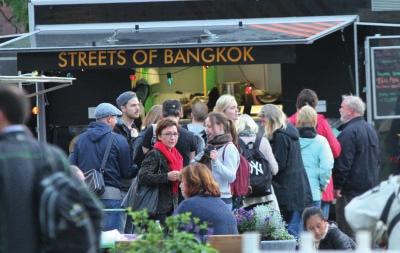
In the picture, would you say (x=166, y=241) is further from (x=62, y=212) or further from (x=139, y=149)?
(x=139, y=149)

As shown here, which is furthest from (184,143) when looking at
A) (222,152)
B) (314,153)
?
(314,153)

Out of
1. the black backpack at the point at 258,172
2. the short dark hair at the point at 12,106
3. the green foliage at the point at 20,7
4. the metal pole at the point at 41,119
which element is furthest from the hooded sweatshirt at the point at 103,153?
the green foliage at the point at 20,7

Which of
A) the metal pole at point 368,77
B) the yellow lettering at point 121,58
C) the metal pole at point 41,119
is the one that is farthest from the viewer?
the metal pole at point 41,119

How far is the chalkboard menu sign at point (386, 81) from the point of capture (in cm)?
1564

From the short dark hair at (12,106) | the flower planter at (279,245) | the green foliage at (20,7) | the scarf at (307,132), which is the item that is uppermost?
the green foliage at (20,7)

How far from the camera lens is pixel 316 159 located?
1275 centimetres

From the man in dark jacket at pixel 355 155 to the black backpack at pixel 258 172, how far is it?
6.10ft

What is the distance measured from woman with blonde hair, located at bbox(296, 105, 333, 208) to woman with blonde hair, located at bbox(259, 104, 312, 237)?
1.45 ft

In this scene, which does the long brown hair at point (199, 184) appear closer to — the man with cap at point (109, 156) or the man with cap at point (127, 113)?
the man with cap at point (109, 156)

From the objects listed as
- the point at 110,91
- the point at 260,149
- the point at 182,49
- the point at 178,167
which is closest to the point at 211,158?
the point at 178,167

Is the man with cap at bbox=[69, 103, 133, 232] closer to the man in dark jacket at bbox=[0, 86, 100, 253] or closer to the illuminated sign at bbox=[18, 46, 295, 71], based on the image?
the illuminated sign at bbox=[18, 46, 295, 71]

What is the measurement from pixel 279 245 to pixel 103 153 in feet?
8.22

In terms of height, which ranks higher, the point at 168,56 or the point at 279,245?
the point at 168,56

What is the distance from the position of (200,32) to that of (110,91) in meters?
1.87
